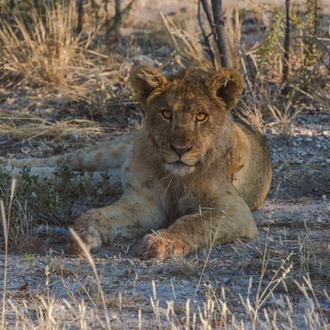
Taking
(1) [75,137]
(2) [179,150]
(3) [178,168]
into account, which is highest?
(2) [179,150]

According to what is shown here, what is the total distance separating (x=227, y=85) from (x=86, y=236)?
1428mm

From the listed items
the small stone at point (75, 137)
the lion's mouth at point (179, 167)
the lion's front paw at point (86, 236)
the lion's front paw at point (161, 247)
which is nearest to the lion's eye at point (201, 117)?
the lion's mouth at point (179, 167)

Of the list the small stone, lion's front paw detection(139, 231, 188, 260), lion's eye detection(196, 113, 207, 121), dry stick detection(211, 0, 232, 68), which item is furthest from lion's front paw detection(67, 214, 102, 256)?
dry stick detection(211, 0, 232, 68)

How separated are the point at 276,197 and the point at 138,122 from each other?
2260 millimetres

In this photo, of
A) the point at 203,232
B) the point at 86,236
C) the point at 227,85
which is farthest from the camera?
the point at 227,85

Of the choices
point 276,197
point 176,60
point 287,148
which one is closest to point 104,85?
point 176,60

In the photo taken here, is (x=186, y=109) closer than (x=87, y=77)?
Yes

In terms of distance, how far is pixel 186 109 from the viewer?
4.43 metres

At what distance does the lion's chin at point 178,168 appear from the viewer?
4406 mm

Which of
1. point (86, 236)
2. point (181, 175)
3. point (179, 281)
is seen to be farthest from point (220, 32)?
point (179, 281)

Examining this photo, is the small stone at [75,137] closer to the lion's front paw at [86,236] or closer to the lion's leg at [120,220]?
the lion's leg at [120,220]

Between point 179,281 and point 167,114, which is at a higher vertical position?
point 167,114

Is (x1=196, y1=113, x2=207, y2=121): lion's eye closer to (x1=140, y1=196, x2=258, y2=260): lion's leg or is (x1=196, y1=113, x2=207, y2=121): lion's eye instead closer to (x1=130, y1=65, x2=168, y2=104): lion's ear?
(x1=130, y1=65, x2=168, y2=104): lion's ear

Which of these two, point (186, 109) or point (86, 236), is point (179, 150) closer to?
point (186, 109)
